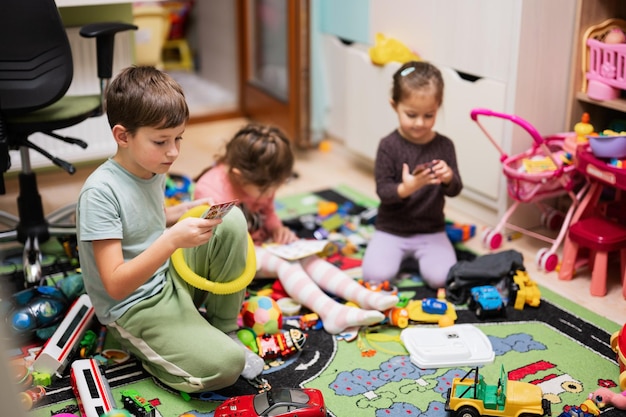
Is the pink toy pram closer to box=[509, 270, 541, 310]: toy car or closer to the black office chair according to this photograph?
box=[509, 270, 541, 310]: toy car

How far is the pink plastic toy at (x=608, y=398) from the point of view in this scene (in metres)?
1.61

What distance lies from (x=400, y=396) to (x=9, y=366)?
92 cm

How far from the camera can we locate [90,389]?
5.22 feet

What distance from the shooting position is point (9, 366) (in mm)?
1013

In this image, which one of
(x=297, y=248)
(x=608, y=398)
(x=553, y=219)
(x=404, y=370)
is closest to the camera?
(x=608, y=398)

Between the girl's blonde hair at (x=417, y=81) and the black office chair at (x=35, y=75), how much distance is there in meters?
0.86

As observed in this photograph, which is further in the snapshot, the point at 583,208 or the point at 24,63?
the point at 583,208

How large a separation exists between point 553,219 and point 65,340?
1603mm

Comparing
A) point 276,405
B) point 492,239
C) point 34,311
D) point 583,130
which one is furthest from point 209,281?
point 583,130

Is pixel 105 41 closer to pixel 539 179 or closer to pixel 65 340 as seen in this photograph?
pixel 65 340

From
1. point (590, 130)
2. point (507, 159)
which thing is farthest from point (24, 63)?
point (590, 130)

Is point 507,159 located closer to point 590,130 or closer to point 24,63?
point 590,130

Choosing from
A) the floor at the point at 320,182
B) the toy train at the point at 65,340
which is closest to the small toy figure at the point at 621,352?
the floor at the point at 320,182

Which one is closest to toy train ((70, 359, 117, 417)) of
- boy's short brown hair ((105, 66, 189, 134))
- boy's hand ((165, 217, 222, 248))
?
boy's hand ((165, 217, 222, 248))
